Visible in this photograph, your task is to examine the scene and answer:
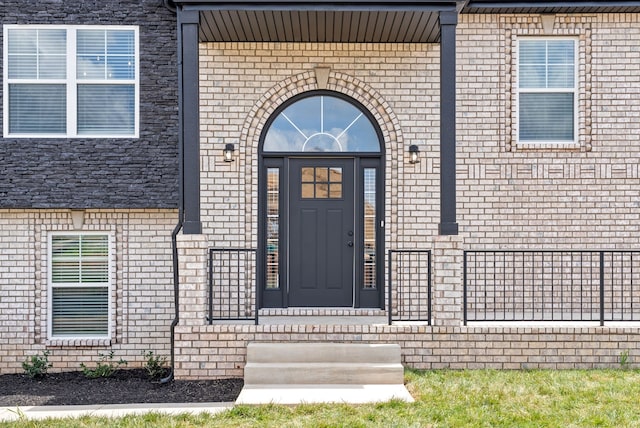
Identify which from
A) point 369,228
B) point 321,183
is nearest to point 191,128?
point 321,183

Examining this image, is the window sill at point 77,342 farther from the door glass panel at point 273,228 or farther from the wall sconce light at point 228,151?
the wall sconce light at point 228,151

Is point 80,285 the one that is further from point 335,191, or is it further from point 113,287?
point 335,191

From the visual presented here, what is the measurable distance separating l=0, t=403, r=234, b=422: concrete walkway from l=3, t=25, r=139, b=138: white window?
3.40 meters

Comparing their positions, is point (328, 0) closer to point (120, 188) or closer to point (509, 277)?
point (120, 188)

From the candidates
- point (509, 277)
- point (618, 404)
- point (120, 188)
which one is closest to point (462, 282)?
point (509, 277)

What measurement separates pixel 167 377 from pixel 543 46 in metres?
6.30

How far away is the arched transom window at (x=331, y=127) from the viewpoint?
7328 mm

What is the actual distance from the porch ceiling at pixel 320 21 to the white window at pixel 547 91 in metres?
1.35

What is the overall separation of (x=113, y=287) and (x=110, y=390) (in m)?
1.57

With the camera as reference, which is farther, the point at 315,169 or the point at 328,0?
the point at 315,169

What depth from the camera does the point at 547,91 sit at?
24.2 feet

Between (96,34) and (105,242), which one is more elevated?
(96,34)

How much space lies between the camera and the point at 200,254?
19.5 ft

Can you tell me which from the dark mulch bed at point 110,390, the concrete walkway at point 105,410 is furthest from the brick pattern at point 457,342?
the concrete walkway at point 105,410
